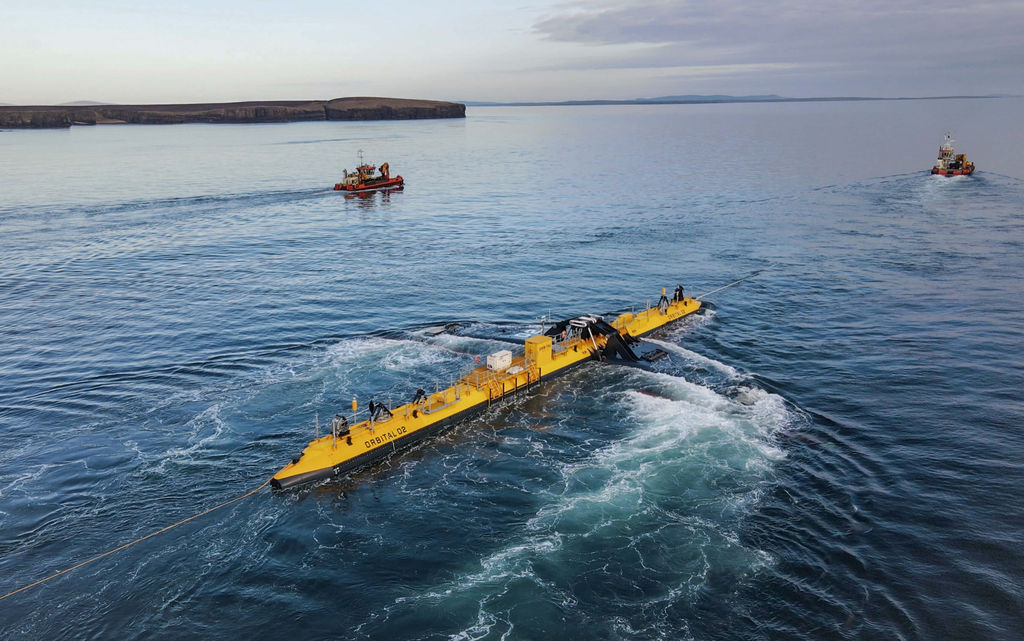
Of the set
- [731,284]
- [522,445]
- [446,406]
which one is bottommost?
[522,445]

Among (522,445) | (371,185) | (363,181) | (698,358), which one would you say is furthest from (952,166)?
(522,445)

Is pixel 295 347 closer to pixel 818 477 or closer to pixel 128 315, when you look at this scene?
pixel 128 315

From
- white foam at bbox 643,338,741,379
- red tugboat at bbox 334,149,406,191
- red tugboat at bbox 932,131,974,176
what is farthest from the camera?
red tugboat at bbox 334,149,406,191

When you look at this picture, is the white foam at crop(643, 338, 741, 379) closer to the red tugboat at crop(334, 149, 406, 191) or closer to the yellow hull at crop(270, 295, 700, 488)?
the yellow hull at crop(270, 295, 700, 488)

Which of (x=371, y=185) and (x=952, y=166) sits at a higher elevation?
(x=952, y=166)

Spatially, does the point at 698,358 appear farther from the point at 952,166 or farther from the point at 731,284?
the point at 952,166

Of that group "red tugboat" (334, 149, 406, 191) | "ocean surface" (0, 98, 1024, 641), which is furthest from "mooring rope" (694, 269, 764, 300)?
"red tugboat" (334, 149, 406, 191)

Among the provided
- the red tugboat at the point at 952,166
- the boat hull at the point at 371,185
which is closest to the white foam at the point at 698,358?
the boat hull at the point at 371,185

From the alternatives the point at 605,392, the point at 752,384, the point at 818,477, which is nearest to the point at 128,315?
the point at 605,392
